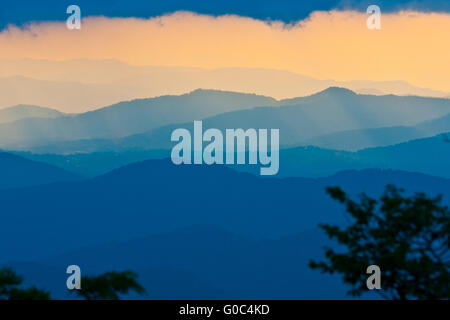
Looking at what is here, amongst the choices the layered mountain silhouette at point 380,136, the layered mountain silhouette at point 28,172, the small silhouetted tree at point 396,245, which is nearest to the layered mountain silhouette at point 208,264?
the layered mountain silhouette at point 28,172

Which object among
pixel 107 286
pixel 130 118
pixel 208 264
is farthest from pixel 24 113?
pixel 107 286

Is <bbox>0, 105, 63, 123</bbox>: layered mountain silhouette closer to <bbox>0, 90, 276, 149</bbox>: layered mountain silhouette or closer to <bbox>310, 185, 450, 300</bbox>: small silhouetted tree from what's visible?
<bbox>0, 90, 276, 149</bbox>: layered mountain silhouette

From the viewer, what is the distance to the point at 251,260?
13088 cm

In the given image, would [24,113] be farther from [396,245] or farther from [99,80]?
[396,245]

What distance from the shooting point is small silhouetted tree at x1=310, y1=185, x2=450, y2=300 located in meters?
14.1

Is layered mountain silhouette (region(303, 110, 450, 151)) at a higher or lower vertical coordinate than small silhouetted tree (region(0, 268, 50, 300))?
higher

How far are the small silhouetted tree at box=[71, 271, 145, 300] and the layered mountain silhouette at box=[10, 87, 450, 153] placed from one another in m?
136

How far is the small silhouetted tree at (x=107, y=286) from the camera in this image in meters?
16.5

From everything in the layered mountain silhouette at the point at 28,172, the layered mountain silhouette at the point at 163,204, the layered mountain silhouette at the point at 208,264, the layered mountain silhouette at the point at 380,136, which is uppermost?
the layered mountain silhouette at the point at 380,136

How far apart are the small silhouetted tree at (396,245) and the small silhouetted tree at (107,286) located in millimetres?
4941

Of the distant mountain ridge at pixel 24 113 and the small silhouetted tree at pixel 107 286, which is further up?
the distant mountain ridge at pixel 24 113

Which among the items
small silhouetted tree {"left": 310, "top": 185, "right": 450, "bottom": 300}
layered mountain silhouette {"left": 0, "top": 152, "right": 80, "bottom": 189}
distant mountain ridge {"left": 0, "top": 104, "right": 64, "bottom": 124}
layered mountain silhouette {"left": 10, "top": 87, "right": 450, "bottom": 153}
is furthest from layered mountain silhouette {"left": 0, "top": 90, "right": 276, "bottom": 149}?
small silhouetted tree {"left": 310, "top": 185, "right": 450, "bottom": 300}

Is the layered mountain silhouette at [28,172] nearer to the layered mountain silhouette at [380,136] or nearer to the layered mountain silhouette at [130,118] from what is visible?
the layered mountain silhouette at [130,118]
